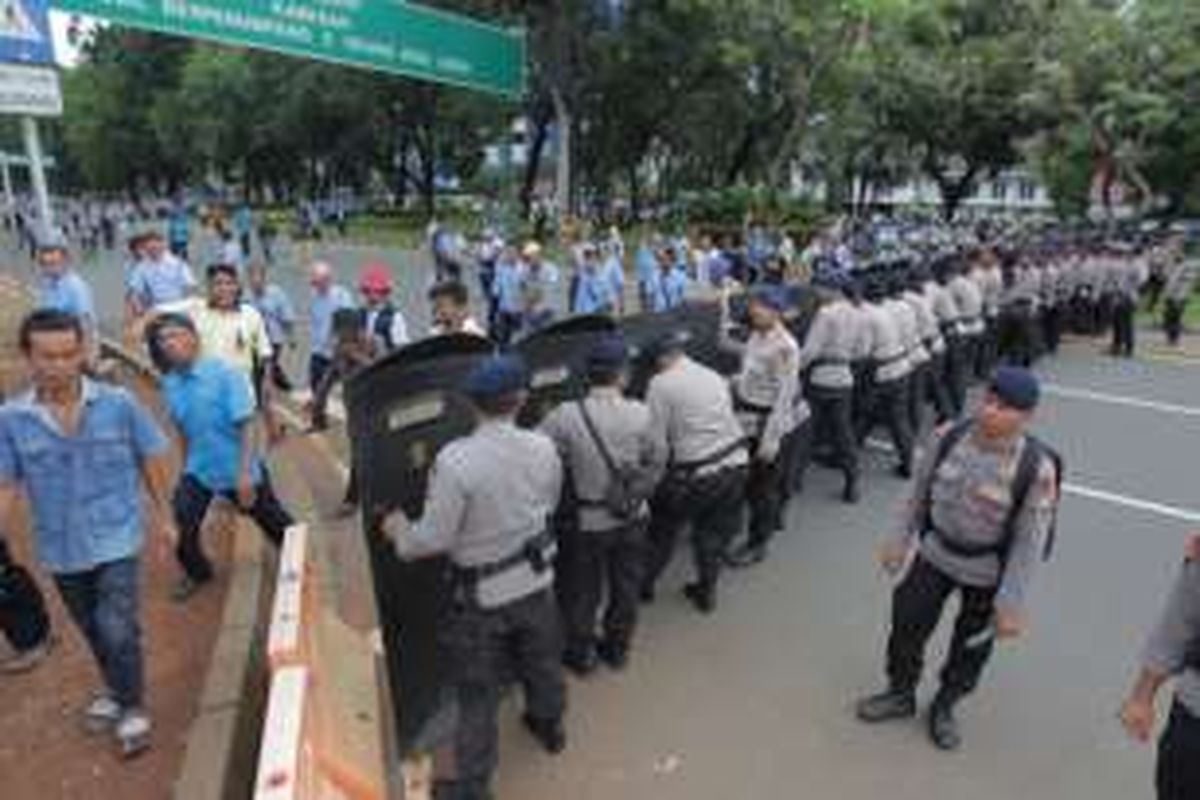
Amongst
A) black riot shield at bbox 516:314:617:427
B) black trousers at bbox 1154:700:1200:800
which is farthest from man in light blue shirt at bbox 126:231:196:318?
black trousers at bbox 1154:700:1200:800

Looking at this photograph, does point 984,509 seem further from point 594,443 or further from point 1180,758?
point 594,443

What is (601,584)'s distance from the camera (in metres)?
5.05

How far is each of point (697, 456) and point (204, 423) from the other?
2.77 meters

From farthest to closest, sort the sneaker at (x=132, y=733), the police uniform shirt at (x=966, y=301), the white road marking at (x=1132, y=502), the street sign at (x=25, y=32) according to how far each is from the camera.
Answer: the police uniform shirt at (x=966, y=301) < the street sign at (x=25, y=32) < the white road marking at (x=1132, y=502) < the sneaker at (x=132, y=733)

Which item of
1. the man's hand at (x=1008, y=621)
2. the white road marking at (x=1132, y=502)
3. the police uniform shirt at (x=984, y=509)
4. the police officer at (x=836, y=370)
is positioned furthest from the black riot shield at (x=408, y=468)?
the white road marking at (x=1132, y=502)

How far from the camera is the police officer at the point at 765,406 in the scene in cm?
652

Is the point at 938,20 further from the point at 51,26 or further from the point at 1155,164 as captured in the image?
the point at 51,26

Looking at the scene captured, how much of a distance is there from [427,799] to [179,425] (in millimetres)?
2607

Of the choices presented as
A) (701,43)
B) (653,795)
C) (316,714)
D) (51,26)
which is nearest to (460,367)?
(316,714)

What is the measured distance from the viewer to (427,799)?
13.2 feet

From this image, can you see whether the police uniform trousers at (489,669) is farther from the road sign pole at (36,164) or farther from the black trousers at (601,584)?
the road sign pole at (36,164)

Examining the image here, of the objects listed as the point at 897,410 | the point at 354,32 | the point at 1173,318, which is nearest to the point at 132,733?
the point at 897,410

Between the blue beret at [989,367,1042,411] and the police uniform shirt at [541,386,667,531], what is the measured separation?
173cm

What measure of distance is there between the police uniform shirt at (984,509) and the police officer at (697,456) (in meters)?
1.39
